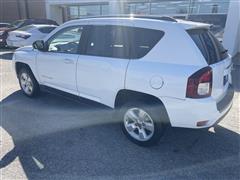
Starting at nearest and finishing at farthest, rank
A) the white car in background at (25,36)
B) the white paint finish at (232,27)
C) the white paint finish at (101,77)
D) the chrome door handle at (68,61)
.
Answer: the white paint finish at (101,77)
the chrome door handle at (68,61)
the white paint finish at (232,27)
the white car in background at (25,36)

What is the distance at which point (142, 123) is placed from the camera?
3646 mm

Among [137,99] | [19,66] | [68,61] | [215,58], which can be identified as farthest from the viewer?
[19,66]

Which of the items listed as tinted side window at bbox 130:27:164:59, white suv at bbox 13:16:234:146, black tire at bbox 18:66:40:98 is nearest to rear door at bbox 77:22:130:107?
white suv at bbox 13:16:234:146

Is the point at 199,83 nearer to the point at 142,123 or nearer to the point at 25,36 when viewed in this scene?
the point at 142,123

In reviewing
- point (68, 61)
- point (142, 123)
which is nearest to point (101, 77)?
point (68, 61)

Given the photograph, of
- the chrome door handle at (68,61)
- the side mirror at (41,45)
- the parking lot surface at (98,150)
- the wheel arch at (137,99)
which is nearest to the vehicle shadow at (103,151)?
the parking lot surface at (98,150)

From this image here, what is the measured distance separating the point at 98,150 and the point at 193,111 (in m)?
1.43

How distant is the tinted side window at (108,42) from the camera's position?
11.9ft

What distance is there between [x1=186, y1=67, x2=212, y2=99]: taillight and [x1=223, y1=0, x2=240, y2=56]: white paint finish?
7866mm

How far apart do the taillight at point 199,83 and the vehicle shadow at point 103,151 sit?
93 centimetres

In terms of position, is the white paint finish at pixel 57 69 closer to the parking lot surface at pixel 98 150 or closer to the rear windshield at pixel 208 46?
the parking lot surface at pixel 98 150

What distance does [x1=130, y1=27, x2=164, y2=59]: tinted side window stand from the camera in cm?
333

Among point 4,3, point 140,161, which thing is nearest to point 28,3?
point 4,3

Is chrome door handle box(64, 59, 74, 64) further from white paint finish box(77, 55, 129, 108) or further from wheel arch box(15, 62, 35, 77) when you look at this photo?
wheel arch box(15, 62, 35, 77)
